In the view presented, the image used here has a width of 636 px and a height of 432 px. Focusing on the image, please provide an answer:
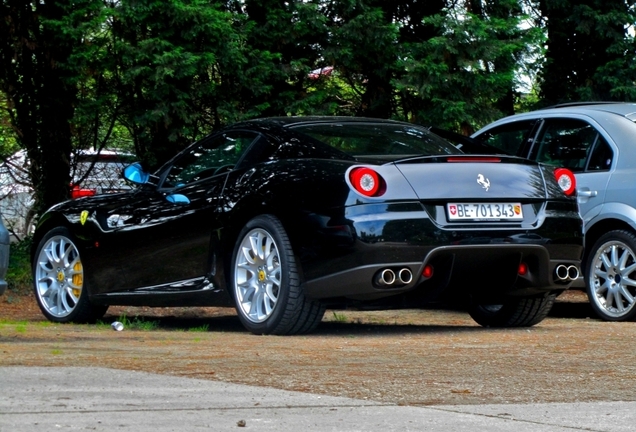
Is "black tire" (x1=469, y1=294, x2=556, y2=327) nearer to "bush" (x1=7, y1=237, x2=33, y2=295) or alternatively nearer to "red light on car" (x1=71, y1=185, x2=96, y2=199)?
"bush" (x1=7, y1=237, x2=33, y2=295)

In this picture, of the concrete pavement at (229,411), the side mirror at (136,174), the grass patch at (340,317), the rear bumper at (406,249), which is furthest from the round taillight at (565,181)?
the concrete pavement at (229,411)

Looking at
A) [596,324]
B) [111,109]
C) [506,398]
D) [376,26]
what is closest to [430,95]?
[376,26]

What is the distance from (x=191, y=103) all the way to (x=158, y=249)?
566 cm

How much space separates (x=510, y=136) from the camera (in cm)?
1132

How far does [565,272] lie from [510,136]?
319 centimetres

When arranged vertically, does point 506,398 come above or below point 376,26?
below

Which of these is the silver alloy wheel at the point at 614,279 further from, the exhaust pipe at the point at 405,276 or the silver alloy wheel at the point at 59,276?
the silver alloy wheel at the point at 59,276

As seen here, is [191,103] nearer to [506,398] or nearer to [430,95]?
[430,95]

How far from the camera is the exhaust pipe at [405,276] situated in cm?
768

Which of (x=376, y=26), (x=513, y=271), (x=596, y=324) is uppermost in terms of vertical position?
(x=376, y=26)

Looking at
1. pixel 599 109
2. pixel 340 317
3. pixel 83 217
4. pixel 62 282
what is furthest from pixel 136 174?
pixel 599 109

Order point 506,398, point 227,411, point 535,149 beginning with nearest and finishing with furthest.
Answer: point 227,411 → point 506,398 → point 535,149

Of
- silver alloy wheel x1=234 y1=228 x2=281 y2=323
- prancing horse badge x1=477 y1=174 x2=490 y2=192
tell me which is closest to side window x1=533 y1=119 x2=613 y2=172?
prancing horse badge x1=477 y1=174 x2=490 y2=192

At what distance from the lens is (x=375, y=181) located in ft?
25.0
